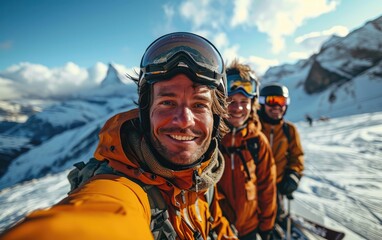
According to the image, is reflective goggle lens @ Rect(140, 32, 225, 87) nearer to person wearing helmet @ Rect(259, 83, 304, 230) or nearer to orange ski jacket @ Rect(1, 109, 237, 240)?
orange ski jacket @ Rect(1, 109, 237, 240)

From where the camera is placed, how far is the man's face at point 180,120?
1636mm

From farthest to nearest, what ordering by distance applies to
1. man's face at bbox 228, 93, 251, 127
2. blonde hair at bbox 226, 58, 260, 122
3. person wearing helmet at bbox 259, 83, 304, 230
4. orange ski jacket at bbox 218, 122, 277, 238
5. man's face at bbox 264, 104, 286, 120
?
1. man's face at bbox 264, 104, 286, 120
2. person wearing helmet at bbox 259, 83, 304, 230
3. blonde hair at bbox 226, 58, 260, 122
4. man's face at bbox 228, 93, 251, 127
5. orange ski jacket at bbox 218, 122, 277, 238

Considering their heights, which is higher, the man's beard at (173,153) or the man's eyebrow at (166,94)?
the man's eyebrow at (166,94)

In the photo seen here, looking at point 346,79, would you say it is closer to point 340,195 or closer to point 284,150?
point 340,195

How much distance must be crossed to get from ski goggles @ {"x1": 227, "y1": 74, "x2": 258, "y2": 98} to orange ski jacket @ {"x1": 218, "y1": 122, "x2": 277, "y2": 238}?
52 cm

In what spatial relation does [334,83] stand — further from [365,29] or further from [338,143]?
[338,143]

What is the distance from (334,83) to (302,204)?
4881cm

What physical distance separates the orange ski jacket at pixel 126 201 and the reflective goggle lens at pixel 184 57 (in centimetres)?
48

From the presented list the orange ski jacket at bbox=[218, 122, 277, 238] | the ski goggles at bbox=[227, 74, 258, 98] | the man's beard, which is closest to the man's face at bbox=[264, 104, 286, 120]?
the ski goggles at bbox=[227, 74, 258, 98]

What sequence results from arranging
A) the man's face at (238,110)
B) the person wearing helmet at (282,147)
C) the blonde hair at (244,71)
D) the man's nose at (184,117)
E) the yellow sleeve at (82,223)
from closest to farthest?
the yellow sleeve at (82,223)
the man's nose at (184,117)
the man's face at (238,110)
the blonde hair at (244,71)
the person wearing helmet at (282,147)

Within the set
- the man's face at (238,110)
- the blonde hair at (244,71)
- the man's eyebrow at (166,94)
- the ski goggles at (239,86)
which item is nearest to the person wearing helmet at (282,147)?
the blonde hair at (244,71)

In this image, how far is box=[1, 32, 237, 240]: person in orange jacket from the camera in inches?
54.8

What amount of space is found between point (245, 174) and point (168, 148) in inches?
61.1

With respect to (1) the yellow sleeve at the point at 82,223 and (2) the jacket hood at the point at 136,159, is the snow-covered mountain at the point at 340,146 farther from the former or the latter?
(1) the yellow sleeve at the point at 82,223
